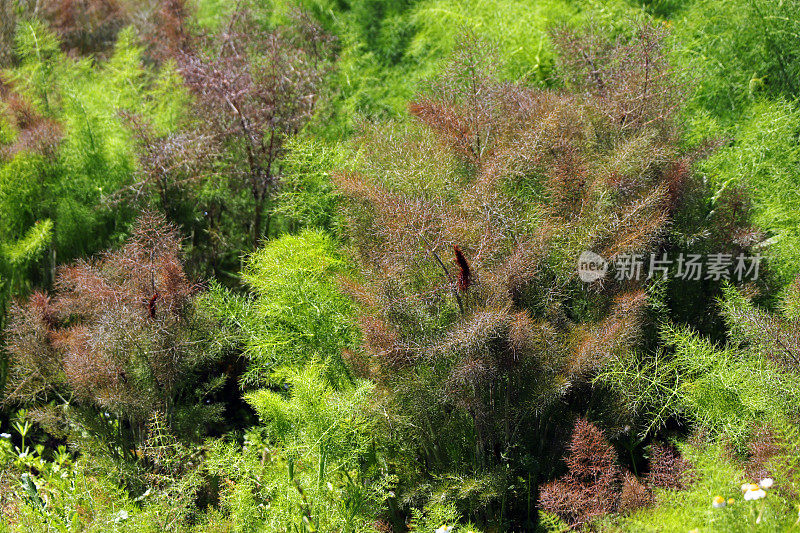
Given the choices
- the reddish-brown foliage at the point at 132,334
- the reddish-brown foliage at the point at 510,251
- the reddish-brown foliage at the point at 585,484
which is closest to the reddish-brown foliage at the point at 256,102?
the reddish-brown foliage at the point at 132,334

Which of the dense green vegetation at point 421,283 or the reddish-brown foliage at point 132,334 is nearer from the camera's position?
the dense green vegetation at point 421,283

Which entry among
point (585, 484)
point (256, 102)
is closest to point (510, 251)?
point (585, 484)

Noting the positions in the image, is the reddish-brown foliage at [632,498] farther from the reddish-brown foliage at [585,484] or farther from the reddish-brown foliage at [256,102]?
the reddish-brown foliage at [256,102]

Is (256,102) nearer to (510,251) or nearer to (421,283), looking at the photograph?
(421,283)

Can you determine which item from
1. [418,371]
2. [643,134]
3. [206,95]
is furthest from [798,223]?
[206,95]

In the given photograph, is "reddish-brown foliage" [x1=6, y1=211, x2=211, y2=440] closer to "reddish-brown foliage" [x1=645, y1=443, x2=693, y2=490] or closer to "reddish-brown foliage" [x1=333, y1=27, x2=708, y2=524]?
"reddish-brown foliage" [x1=333, y1=27, x2=708, y2=524]

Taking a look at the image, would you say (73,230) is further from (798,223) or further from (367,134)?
(798,223)

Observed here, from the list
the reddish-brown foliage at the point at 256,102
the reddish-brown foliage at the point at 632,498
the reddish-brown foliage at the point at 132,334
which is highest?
the reddish-brown foliage at the point at 256,102

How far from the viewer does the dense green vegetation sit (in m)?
2.89

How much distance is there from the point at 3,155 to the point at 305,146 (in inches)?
74.3

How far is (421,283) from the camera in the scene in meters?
3.01

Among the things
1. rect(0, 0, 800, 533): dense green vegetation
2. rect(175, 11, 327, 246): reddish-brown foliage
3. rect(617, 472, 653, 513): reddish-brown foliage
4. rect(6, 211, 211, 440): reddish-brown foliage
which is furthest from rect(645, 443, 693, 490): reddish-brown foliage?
rect(175, 11, 327, 246): reddish-brown foliage

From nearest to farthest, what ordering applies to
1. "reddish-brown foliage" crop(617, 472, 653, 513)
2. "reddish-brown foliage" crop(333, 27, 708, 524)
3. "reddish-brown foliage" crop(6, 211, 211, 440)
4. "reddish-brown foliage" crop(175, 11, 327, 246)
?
"reddish-brown foliage" crop(617, 472, 653, 513), "reddish-brown foliage" crop(333, 27, 708, 524), "reddish-brown foliage" crop(6, 211, 211, 440), "reddish-brown foliage" crop(175, 11, 327, 246)

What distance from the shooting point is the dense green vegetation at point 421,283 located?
289 centimetres
